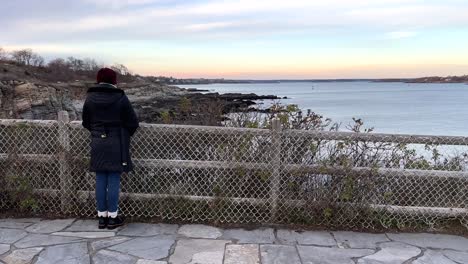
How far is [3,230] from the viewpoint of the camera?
4.76 metres

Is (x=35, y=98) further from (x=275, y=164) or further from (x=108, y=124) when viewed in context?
(x=275, y=164)

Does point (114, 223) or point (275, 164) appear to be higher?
point (275, 164)

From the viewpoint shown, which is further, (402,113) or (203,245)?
(402,113)

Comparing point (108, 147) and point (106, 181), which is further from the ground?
point (108, 147)

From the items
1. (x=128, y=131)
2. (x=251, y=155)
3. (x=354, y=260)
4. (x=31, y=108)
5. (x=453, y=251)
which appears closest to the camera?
(x=354, y=260)

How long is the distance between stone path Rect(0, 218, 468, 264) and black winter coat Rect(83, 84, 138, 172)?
0.77 metres

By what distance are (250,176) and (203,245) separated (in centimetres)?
110

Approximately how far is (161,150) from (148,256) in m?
1.45

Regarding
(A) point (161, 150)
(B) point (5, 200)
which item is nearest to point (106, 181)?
(A) point (161, 150)

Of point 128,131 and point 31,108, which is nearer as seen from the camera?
point 128,131

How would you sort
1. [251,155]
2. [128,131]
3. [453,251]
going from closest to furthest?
[453,251], [128,131], [251,155]

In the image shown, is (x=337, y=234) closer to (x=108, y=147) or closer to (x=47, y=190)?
(x=108, y=147)

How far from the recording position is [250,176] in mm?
5148

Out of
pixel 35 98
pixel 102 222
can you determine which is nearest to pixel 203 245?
pixel 102 222
